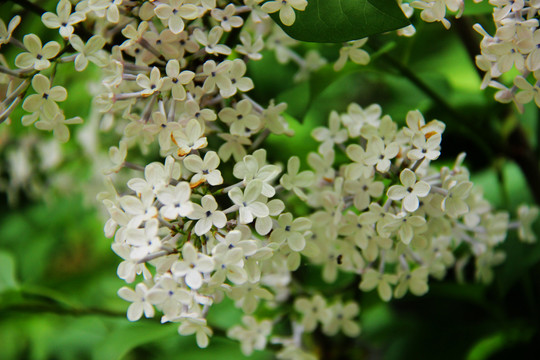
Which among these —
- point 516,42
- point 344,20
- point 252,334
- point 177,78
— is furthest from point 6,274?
point 516,42

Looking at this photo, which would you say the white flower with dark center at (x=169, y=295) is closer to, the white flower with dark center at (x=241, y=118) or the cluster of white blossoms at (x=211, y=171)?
the cluster of white blossoms at (x=211, y=171)

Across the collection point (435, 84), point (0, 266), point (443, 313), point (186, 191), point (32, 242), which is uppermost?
point (186, 191)

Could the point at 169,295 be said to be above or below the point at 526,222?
above

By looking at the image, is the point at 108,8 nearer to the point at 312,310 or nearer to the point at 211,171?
the point at 211,171

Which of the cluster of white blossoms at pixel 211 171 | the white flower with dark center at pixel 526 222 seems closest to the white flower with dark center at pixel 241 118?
the cluster of white blossoms at pixel 211 171

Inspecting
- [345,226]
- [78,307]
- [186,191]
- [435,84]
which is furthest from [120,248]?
[435,84]

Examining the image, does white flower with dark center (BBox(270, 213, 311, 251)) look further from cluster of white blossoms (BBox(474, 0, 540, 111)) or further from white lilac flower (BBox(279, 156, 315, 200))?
cluster of white blossoms (BBox(474, 0, 540, 111))

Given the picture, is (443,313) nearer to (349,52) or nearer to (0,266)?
(349,52)
